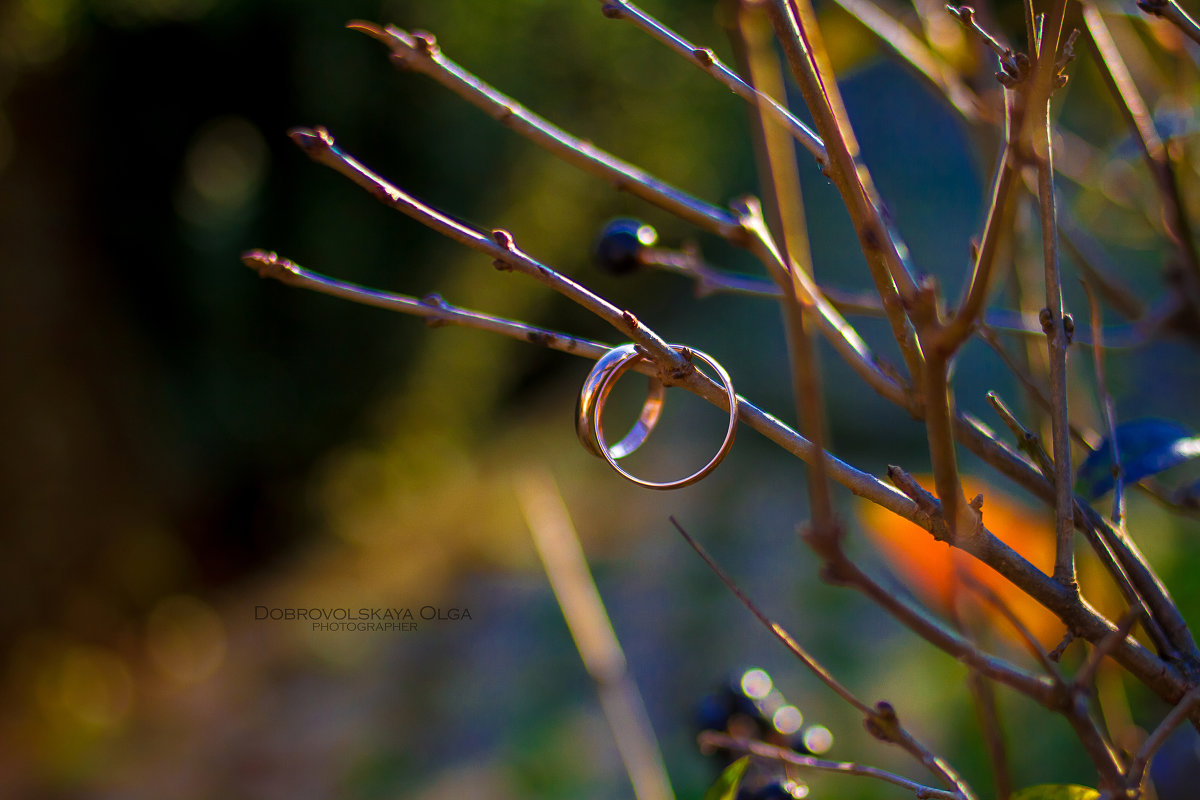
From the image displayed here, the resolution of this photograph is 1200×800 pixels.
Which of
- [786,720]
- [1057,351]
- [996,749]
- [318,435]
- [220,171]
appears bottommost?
[318,435]

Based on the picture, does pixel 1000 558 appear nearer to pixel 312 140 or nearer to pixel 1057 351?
pixel 1057 351

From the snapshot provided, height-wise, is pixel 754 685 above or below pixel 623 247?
below

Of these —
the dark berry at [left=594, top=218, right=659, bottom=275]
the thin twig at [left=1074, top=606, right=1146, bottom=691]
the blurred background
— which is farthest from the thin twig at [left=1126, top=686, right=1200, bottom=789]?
the blurred background

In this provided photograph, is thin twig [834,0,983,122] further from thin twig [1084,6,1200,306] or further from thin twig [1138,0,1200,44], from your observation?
thin twig [1138,0,1200,44]

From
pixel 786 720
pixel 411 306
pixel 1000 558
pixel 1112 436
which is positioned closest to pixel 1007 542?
pixel 786 720

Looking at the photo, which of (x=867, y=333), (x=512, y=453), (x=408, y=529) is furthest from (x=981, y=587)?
(x=512, y=453)

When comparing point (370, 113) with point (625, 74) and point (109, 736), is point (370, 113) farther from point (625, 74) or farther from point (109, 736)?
point (109, 736)
